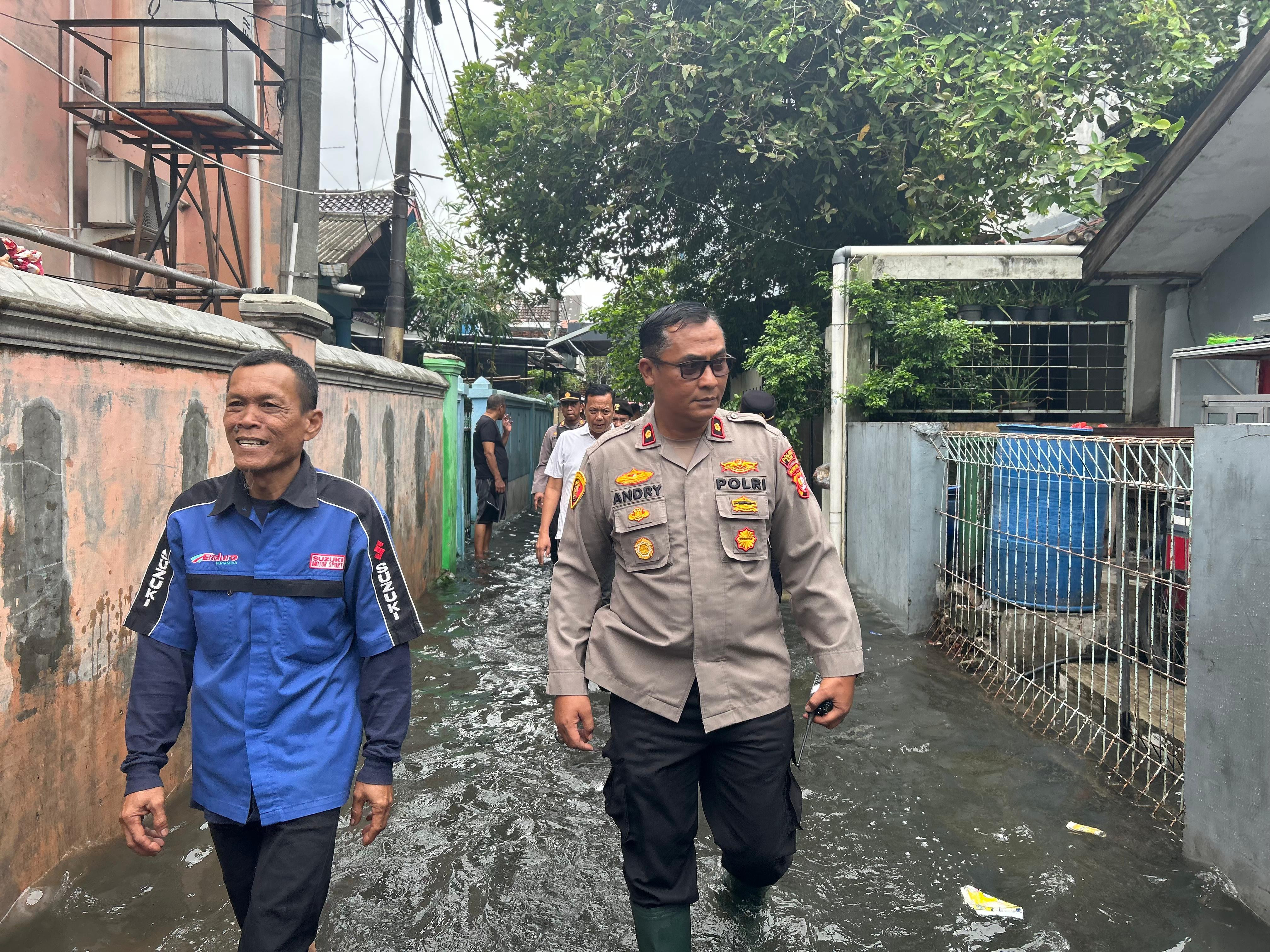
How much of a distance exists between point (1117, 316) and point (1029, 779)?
23.9 ft

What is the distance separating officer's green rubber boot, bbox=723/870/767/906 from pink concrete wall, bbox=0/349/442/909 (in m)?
2.26

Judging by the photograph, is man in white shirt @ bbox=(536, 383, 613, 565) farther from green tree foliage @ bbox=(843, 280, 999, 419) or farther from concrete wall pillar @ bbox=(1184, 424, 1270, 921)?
concrete wall pillar @ bbox=(1184, 424, 1270, 921)

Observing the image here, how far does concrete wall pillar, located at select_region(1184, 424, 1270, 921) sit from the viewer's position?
3170 millimetres

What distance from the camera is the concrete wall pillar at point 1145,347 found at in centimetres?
973

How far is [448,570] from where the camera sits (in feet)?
34.2

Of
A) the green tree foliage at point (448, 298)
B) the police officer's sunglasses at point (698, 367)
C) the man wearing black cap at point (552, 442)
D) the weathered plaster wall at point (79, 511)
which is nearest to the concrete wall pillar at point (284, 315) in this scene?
the weathered plaster wall at point (79, 511)

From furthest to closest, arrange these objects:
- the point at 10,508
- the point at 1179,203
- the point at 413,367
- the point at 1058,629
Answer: the point at 413,367 → the point at 1179,203 → the point at 1058,629 → the point at 10,508

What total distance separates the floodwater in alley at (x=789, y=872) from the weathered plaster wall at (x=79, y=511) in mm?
173

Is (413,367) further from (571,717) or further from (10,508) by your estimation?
(571,717)

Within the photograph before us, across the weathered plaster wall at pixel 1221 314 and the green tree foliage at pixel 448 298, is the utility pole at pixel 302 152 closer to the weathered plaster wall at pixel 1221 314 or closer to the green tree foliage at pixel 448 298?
the weathered plaster wall at pixel 1221 314

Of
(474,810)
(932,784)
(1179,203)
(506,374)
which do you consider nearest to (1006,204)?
(1179,203)

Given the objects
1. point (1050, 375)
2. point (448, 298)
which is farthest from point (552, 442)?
point (448, 298)

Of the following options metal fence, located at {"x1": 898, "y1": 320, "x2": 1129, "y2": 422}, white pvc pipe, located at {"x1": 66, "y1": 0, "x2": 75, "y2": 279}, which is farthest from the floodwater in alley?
white pvc pipe, located at {"x1": 66, "y1": 0, "x2": 75, "y2": 279}

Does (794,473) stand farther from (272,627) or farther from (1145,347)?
(1145,347)
